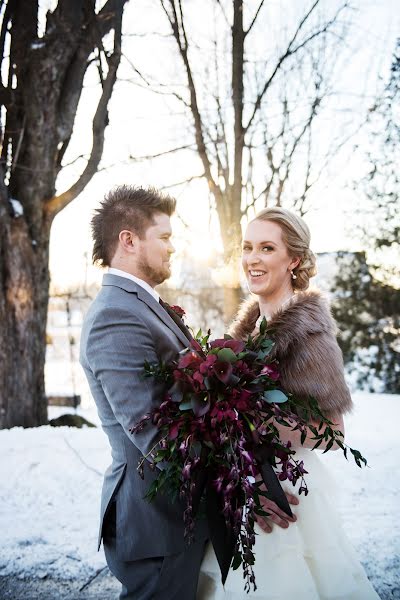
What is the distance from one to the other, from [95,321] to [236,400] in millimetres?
709

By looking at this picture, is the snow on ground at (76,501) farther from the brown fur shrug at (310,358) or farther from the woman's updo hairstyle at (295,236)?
the woman's updo hairstyle at (295,236)

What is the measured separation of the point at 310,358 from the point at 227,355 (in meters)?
0.60

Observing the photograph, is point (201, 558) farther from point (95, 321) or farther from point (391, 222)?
point (391, 222)

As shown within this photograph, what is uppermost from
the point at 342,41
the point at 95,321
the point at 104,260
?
the point at 342,41

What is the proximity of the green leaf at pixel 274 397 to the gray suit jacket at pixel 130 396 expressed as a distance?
42 centimetres

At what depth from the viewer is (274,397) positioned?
1.76 metres

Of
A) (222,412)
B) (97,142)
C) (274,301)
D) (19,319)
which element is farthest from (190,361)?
(97,142)

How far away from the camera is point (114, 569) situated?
2.14 meters

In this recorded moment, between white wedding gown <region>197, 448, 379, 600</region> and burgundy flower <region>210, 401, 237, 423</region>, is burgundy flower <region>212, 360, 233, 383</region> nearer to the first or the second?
burgundy flower <region>210, 401, 237, 423</region>

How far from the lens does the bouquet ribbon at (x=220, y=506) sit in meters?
1.75

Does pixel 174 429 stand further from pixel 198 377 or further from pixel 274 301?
pixel 274 301

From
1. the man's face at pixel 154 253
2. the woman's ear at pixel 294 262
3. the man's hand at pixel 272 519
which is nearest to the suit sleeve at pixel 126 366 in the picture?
the man's face at pixel 154 253

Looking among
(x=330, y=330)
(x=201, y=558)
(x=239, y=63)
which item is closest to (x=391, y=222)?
(x=239, y=63)

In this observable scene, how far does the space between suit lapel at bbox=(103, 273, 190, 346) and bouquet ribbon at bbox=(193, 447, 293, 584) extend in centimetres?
66
